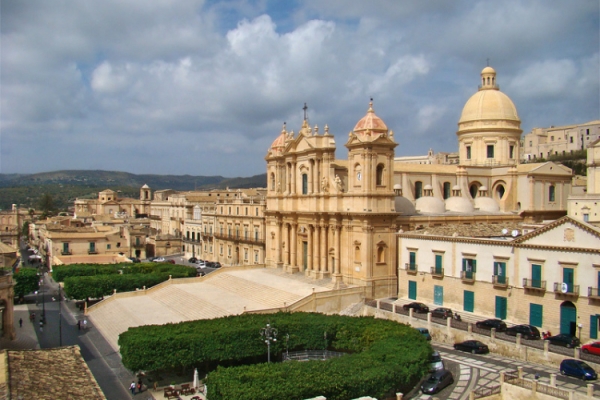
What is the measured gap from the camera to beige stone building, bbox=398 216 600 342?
1163 inches

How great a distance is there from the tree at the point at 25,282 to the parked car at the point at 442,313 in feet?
112

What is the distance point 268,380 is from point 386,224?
21.2 m

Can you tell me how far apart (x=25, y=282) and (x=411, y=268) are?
1282 inches

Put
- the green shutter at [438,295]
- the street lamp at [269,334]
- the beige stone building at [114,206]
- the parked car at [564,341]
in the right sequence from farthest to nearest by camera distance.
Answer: the beige stone building at [114,206] < the green shutter at [438,295] < the parked car at [564,341] < the street lamp at [269,334]

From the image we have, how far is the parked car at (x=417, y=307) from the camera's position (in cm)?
3606

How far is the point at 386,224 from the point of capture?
41219 mm

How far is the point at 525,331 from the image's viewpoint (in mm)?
30516

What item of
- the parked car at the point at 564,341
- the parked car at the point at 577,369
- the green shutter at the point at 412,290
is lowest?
the parked car at the point at 577,369

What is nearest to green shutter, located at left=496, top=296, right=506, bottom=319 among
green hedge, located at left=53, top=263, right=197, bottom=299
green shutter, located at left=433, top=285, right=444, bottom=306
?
green shutter, located at left=433, top=285, right=444, bottom=306

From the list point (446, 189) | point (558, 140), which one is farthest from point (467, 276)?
point (558, 140)

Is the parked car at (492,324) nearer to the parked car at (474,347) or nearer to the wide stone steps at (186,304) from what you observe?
the parked car at (474,347)

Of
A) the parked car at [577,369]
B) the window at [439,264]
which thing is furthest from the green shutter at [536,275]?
the window at [439,264]

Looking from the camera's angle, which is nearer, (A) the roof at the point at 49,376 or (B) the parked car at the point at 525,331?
(A) the roof at the point at 49,376

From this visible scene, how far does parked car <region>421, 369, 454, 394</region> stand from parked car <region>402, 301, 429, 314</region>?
10071mm
